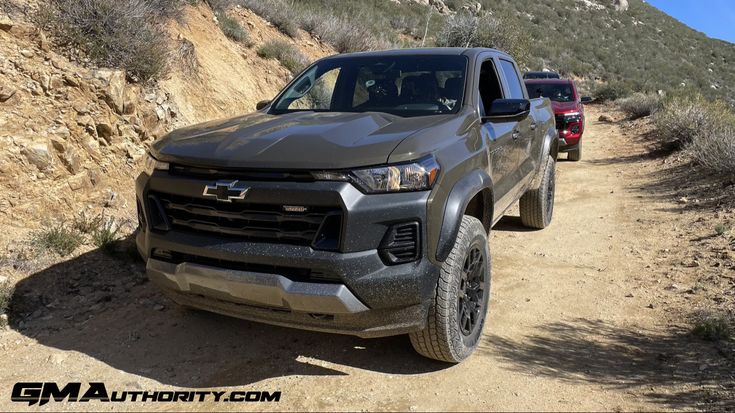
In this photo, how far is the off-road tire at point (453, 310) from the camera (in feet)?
9.32

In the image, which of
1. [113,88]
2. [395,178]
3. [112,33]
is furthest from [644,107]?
[395,178]

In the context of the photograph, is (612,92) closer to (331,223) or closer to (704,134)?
(704,134)

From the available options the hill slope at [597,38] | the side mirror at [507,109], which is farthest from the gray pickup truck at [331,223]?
the hill slope at [597,38]

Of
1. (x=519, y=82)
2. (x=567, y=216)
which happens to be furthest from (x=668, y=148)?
(x=519, y=82)

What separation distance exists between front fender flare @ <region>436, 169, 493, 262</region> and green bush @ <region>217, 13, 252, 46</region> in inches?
343

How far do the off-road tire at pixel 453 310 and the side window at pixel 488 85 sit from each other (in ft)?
4.07

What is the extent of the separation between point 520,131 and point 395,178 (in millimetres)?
2415

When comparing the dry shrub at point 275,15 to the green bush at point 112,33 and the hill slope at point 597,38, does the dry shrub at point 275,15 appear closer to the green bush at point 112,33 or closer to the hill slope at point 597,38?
the hill slope at point 597,38

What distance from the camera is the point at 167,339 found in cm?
361

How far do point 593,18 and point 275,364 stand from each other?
53.1 meters

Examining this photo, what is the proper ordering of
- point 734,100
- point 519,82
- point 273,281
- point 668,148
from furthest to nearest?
1. point 734,100
2. point 668,148
3. point 519,82
4. point 273,281

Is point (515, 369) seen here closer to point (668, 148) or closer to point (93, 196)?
point (93, 196)

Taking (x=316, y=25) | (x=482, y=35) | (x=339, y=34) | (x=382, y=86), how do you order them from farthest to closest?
1. (x=482, y=35)
2. (x=339, y=34)
3. (x=316, y=25)
4. (x=382, y=86)

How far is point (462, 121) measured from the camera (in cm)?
338
